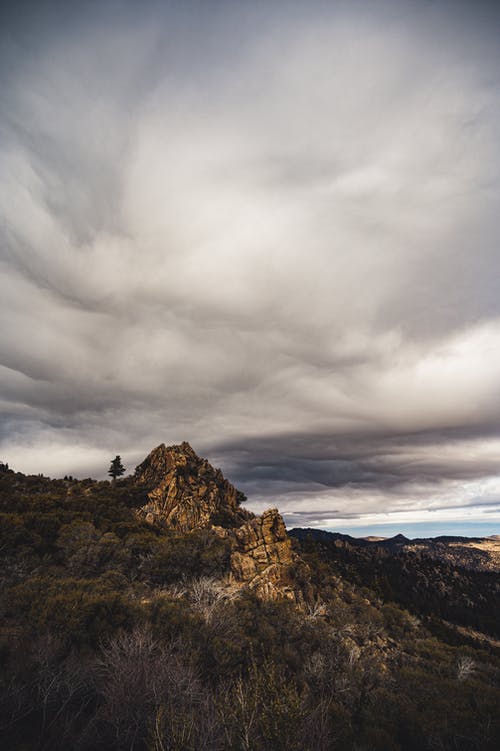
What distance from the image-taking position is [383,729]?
18.8m

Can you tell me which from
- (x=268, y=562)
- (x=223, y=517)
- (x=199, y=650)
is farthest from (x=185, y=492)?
(x=199, y=650)

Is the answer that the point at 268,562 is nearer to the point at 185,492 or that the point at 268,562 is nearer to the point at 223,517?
the point at 223,517

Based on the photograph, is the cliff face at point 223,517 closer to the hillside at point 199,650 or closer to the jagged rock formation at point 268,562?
the jagged rock formation at point 268,562

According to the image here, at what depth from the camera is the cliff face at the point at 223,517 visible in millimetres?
44219

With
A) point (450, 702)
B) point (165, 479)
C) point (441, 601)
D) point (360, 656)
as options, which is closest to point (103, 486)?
point (165, 479)

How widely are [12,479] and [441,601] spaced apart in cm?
12394

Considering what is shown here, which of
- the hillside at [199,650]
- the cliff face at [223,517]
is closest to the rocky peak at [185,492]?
the cliff face at [223,517]

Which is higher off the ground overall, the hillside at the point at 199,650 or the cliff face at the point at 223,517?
the cliff face at the point at 223,517

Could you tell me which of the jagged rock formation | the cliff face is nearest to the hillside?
the jagged rock formation

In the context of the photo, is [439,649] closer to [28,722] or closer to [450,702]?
[450,702]

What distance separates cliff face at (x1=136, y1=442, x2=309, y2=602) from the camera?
44.2 m

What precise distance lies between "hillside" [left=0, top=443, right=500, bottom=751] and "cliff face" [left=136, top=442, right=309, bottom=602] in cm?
30

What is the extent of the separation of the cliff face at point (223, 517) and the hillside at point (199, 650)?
0.99 feet

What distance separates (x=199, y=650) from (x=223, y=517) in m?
48.7
